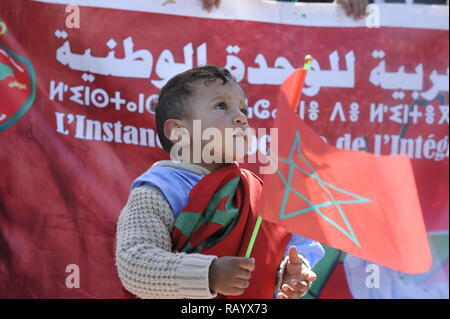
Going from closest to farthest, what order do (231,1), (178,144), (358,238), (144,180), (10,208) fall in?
1. (358,238)
2. (144,180)
3. (178,144)
4. (10,208)
5. (231,1)

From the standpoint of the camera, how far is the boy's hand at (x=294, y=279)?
5.47ft

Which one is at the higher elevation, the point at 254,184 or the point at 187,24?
the point at 187,24

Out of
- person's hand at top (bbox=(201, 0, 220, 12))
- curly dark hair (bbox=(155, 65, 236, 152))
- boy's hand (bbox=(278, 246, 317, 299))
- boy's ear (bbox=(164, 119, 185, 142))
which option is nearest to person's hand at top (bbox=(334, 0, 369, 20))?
person's hand at top (bbox=(201, 0, 220, 12))

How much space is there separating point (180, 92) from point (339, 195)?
20.4 inches

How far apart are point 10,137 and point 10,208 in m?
0.27

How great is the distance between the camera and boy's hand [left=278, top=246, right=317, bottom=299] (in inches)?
65.6

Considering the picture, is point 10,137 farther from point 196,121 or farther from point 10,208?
point 196,121

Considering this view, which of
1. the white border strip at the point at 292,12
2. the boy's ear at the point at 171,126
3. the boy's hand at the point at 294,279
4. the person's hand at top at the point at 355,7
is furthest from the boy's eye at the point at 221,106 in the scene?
the person's hand at top at the point at 355,7

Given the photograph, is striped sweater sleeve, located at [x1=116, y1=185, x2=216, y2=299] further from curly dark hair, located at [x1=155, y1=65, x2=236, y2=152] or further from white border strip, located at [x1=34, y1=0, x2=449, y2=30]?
white border strip, located at [x1=34, y1=0, x2=449, y2=30]

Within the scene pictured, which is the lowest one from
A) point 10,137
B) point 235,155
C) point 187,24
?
point 10,137

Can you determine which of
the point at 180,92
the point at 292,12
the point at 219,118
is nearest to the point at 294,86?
the point at 219,118

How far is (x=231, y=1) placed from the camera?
2.85 m

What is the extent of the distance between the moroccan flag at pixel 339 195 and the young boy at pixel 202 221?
152 mm

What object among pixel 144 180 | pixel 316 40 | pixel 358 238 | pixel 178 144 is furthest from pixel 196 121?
pixel 316 40
